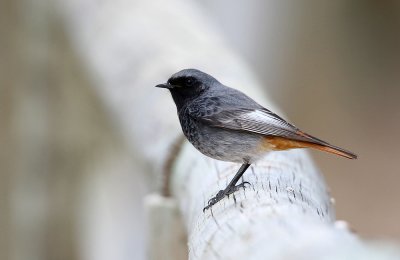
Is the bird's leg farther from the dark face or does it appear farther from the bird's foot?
the dark face

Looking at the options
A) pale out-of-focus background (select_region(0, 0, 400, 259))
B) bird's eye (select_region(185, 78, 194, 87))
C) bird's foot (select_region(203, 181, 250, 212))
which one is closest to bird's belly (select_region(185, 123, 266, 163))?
bird's eye (select_region(185, 78, 194, 87))

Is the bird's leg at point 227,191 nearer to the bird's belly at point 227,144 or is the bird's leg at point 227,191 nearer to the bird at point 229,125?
the bird at point 229,125

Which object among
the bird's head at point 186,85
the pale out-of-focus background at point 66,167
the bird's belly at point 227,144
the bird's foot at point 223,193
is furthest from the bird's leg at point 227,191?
the pale out-of-focus background at point 66,167

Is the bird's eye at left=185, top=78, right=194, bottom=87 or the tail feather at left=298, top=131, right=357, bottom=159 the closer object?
the tail feather at left=298, top=131, right=357, bottom=159

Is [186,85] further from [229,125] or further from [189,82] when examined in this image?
[229,125]

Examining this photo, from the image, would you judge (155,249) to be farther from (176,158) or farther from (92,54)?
(92,54)

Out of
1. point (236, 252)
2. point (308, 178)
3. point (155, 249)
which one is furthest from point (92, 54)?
point (236, 252)
